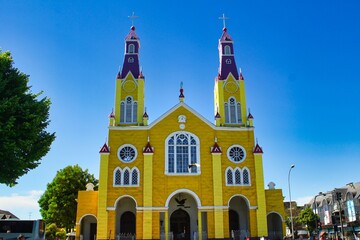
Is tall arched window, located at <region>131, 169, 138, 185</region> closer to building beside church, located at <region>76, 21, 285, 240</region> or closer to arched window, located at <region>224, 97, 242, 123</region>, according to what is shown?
building beside church, located at <region>76, 21, 285, 240</region>

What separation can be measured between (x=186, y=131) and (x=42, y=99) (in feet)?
57.2

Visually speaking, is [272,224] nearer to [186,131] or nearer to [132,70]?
[186,131]

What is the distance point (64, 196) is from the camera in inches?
1896

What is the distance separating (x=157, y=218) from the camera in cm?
3553

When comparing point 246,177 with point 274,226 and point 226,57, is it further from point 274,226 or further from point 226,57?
point 226,57

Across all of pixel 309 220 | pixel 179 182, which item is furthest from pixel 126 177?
pixel 309 220

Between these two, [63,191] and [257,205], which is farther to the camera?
[63,191]

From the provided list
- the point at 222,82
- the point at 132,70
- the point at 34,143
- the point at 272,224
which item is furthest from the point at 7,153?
the point at 272,224

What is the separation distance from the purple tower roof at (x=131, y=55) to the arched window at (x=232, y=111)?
11.1 meters

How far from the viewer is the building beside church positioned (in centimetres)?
3578

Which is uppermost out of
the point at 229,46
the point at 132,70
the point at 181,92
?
the point at 229,46

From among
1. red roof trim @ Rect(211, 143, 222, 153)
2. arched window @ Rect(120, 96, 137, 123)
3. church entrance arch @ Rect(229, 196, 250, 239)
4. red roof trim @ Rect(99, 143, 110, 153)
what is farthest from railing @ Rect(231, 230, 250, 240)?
arched window @ Rect(120, 96, 137, 123)

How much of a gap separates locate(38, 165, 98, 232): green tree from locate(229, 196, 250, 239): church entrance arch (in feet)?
70.1

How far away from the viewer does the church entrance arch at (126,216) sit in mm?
37375
